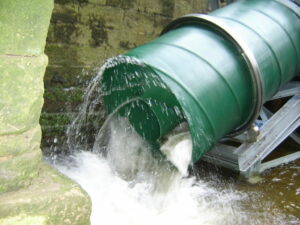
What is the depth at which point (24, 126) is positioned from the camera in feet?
4.45

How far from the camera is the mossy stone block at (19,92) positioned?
49.9 inches

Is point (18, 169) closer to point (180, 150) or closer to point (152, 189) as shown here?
point (180, 150)

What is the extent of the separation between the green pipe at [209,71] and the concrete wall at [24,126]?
95 cm

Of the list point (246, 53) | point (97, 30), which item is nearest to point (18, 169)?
point (246, 53)

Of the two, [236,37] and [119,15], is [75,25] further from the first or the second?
[236,37]

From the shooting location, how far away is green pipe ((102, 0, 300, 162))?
227cm

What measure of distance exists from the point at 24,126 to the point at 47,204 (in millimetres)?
312

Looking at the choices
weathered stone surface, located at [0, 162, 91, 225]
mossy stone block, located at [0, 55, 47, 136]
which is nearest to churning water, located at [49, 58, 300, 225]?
weathered stone surface, located at [0, 162, 91, 225]

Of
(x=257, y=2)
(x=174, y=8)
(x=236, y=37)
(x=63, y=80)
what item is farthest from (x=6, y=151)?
(x=174, y=8)

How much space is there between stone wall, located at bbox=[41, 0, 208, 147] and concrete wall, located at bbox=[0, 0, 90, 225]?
210 centimetres

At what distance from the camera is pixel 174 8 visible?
170 inches

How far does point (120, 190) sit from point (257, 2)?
197 centimetres

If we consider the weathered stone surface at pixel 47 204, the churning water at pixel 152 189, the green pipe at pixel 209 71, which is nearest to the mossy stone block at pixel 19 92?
the weathered stone surface at pixel 47 204

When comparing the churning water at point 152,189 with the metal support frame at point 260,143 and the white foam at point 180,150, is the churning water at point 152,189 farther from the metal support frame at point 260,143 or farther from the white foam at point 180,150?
the metal support frame at point 260,143
